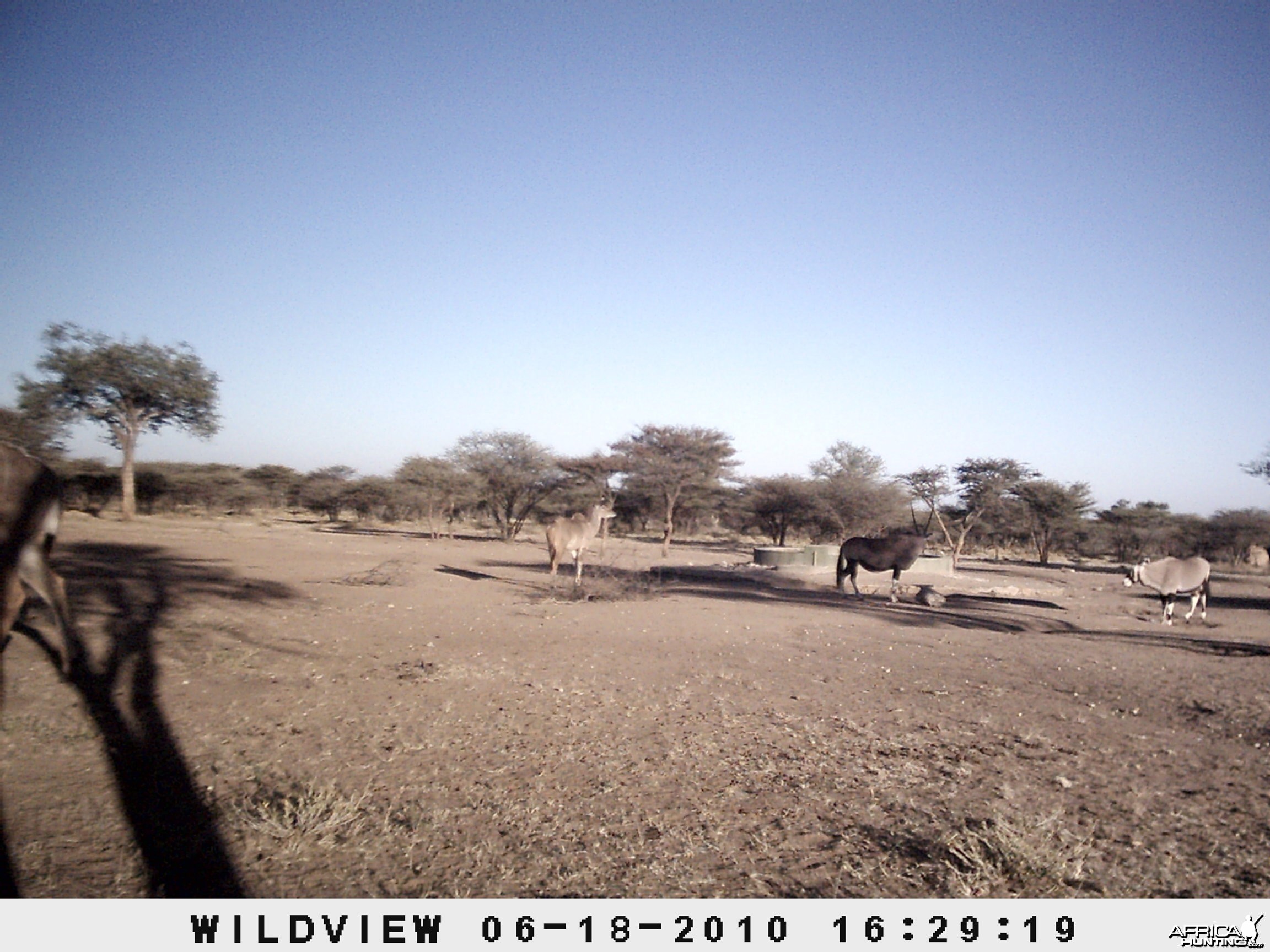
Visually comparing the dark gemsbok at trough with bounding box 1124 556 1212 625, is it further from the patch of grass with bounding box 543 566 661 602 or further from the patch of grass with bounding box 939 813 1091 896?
the patch of grass with bounding box 939 813 1091 896

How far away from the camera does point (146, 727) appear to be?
4.61 m

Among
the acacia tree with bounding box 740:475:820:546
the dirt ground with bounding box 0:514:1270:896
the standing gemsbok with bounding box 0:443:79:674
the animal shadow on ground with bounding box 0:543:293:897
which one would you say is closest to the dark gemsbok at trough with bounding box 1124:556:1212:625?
the dirt ground with bounding box 0:514:1270:896

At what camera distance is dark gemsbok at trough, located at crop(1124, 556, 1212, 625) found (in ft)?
42.4

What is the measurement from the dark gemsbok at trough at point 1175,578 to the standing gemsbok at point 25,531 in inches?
636

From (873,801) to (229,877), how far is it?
128 inches

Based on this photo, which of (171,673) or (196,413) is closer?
(171,673)

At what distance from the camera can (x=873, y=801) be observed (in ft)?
12.8

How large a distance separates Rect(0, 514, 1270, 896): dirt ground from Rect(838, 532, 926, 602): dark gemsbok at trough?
17.8 ft

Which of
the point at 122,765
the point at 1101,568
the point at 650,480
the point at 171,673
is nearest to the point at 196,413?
the point at 650,480

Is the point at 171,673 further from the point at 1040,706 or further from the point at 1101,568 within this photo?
the point at 1101,568

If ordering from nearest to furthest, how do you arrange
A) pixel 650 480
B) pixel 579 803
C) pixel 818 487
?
pixel 579 803 → pixel 650 480 → pixel 818 487

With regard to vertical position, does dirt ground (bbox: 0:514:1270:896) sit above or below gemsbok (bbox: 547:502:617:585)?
below
